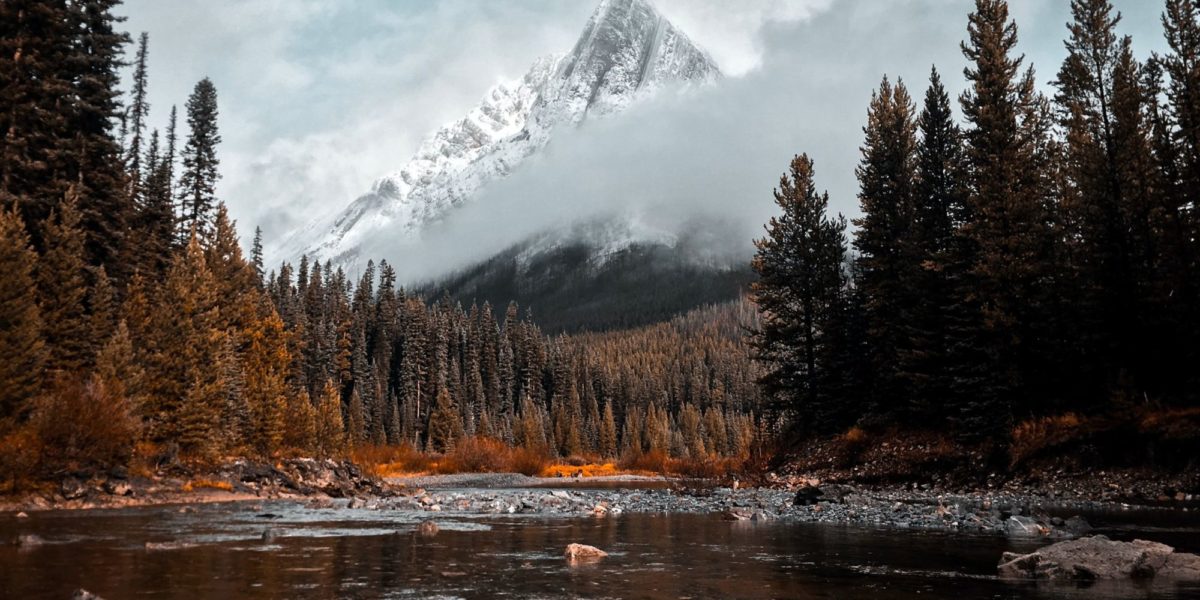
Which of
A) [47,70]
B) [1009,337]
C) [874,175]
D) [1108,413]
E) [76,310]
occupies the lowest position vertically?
[1108,413]

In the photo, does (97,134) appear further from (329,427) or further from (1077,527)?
(1077,527)

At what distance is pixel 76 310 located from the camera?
1586 inches

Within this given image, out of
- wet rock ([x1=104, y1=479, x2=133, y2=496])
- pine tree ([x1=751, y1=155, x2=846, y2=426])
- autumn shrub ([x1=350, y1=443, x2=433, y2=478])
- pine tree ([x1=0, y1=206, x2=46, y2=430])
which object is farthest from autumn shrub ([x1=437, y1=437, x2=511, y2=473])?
pine tree ([x1=0, y1=206, x2=46, y2=430])

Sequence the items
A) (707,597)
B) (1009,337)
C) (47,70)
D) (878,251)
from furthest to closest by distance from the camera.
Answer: (878,251)
(47,70)
(1009,337)
(707,597)

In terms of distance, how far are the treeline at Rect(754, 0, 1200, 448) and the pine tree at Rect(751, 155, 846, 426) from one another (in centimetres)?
165

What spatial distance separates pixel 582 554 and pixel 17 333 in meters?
31.3

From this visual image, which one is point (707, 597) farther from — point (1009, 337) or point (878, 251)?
point (878, 251)

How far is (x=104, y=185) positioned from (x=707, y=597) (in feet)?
170

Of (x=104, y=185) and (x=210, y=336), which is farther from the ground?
(x=104, y=185)

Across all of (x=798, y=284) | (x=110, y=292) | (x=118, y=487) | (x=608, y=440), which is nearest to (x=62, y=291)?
(x=110, y=292)

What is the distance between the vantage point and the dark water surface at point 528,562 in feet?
35.2

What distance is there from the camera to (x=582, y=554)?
14.8 metres

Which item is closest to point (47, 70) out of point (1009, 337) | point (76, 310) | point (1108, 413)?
point (76, 310)

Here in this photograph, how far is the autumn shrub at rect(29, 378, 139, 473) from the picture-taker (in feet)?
104
